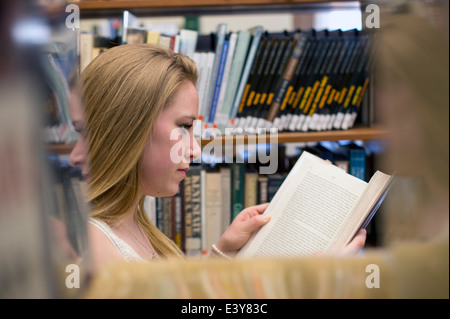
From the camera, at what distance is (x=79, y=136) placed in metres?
0.21

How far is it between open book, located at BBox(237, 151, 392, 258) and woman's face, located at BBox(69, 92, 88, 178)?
55 cm

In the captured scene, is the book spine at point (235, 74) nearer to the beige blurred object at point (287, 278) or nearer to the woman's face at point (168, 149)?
the woman's face at point (168, 149)

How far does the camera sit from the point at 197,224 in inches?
57.3

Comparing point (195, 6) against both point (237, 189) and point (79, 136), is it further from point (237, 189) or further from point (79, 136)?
point (79, 136)

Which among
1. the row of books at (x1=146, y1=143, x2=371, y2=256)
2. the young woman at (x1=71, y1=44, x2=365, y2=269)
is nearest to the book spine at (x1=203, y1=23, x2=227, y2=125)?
the row of books at (x1=146, y1=143, x2=371, y2=256)

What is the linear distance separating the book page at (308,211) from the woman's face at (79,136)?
59cm

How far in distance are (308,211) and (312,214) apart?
1cm

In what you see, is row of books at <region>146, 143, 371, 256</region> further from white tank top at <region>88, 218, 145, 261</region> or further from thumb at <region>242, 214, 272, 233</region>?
white tank top at <region>88, 218, 145, 261</region>

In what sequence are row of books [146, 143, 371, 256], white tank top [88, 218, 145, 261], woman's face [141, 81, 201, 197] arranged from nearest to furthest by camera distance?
white tank top [88, 218, 145, 261] → woman's face [141, 81, 201, 197] → row of books [146, 143, 371, 256]

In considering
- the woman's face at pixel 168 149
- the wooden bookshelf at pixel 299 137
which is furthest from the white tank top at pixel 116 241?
the wooden bookshelf at pixel 299 137

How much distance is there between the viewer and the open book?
0.74 meters

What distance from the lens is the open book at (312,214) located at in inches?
29.2

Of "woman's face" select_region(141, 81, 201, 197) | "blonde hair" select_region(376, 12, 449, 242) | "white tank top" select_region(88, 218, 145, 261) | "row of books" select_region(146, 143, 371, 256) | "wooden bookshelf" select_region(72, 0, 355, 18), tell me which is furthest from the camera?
"row of books" select_region(146, 143, 371, 256)
